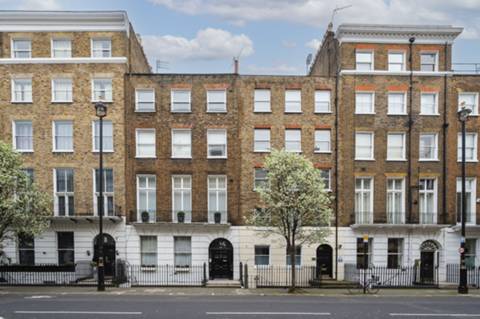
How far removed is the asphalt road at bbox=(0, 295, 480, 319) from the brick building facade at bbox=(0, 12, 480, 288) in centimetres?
705

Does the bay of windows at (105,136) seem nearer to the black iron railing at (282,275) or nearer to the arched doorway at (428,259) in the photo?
the black iron railing at (282,275)

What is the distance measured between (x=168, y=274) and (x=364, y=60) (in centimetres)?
1990

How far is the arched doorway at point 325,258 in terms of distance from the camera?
84.9ft

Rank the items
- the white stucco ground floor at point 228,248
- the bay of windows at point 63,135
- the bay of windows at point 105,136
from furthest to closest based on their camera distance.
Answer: the bay of windows at point 63,135 < the bay of windows at point 105,136 < the white stucco ground floor at point 228,248

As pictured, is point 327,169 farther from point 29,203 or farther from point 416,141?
point 29,203

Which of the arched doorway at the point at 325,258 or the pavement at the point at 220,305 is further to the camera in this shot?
the arched doorway at the point at 325,258

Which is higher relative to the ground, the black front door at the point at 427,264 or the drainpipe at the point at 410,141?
the drainpipe at the point at 410,141

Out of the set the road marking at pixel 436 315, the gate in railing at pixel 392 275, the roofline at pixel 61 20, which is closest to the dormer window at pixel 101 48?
the roofline at pixel 61 20

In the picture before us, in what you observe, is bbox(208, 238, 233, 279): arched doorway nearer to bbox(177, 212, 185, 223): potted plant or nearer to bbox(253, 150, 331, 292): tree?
bbox(177, 212, 185, 223): potted plant

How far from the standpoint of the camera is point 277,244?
2570cm

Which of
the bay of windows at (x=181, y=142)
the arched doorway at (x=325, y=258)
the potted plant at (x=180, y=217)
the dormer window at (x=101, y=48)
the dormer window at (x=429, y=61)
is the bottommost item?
the arched doorway at (x=325, y=258)

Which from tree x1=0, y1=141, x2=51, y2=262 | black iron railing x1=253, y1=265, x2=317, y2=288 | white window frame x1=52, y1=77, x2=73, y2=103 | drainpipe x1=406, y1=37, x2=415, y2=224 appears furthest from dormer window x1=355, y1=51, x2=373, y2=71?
tree x1=0, y1=141, x2=51, y2=262

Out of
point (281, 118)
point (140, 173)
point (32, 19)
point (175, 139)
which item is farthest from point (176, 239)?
point (32, 19)

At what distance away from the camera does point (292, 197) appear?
20.0 meters
